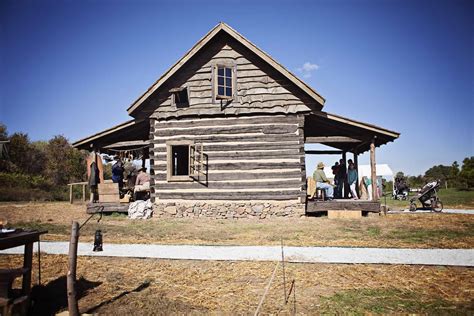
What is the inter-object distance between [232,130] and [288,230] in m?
5.34

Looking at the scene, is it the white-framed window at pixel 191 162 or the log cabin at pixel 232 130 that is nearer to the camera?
the log cabin at pixel 232 130

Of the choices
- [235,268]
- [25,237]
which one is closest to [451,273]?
[235,268]

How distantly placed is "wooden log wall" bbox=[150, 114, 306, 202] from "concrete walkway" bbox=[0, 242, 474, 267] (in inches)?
219

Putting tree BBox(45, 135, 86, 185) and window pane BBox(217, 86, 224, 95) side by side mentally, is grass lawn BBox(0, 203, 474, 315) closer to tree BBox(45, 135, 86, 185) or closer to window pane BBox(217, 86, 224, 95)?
window pane BBox(217, 86, 224, 95)

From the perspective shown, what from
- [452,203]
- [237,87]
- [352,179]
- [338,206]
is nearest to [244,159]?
[237,87]

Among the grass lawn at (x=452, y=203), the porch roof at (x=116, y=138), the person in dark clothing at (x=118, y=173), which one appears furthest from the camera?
the grass lawn at (x=452, y=203)

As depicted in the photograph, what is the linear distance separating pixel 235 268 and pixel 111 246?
12.6ft

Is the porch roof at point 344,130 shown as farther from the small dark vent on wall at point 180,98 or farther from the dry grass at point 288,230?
the small dark vent on wall at point 180,98

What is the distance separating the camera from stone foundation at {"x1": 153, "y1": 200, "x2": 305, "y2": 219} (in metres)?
12.9

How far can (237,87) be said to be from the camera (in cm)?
1345

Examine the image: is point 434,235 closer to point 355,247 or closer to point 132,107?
point 355,247

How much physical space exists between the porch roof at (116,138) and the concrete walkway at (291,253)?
757cm

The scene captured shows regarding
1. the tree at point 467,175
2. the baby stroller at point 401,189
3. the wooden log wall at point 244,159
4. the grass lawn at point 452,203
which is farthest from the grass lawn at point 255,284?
the tree at point 467,175

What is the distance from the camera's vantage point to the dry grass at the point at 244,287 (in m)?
4.14
